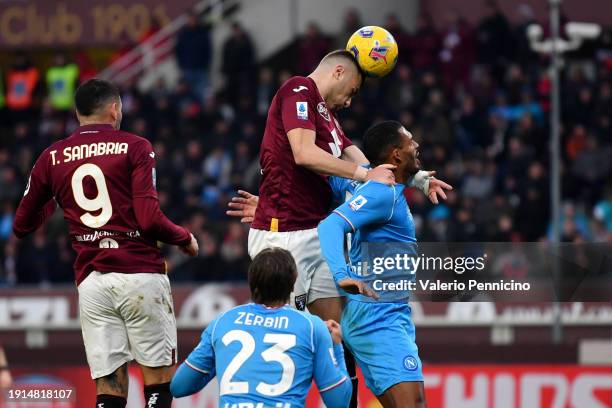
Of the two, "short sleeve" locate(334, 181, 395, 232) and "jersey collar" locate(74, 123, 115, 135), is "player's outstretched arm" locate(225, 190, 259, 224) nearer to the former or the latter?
"jersey collar" locate(74, 123, 115, 135)

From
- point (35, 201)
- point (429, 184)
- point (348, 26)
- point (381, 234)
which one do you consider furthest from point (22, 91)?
point (381, 234)

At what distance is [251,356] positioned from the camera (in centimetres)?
648

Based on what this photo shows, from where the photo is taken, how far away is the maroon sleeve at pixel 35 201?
8.17 meters

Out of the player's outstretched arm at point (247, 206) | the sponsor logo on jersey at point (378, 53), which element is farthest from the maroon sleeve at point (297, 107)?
the player's outstretched arm at point (247, 206)

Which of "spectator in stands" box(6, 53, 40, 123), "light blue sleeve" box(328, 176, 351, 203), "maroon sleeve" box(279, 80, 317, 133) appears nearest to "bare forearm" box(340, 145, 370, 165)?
"light blue sleeve" box(328, 176, 351, 203)

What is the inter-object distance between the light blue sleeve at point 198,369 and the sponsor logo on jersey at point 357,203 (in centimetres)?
133

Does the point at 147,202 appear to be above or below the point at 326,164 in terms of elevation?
below

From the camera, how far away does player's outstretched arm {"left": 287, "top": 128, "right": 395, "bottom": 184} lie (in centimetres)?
782

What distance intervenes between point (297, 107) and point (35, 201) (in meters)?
1.67

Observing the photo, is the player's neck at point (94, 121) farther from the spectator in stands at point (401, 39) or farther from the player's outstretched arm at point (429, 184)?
the spectator in stands at point (401, 39)

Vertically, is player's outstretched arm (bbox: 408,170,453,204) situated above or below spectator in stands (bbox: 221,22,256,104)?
below

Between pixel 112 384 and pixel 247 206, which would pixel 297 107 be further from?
pixel 112 384

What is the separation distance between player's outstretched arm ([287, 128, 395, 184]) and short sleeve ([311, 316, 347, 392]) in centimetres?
145

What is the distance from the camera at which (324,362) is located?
6.56 m
